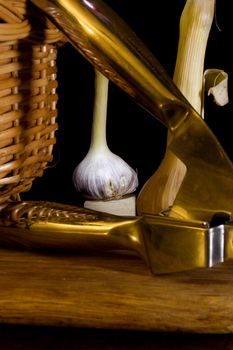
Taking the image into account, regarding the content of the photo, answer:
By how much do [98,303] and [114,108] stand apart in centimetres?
54

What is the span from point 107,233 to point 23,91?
0.15 meters

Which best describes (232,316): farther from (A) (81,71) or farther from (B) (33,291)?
(A) (81,71)

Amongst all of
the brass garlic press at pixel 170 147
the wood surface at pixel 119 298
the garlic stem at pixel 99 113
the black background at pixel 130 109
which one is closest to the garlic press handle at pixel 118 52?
the brass garlic press at pixel 170 147

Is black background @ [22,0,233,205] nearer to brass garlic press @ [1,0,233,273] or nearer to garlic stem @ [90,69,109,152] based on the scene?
garlic stem @ [90,69,109,152]

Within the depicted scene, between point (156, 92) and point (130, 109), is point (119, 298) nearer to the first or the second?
point (156, 92)

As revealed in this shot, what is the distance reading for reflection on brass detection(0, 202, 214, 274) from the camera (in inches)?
23.2

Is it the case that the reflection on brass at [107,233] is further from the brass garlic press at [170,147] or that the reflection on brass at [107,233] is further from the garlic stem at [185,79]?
the garlic stem at [185,79]

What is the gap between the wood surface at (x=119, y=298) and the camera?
548mm

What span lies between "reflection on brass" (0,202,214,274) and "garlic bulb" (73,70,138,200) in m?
0.19

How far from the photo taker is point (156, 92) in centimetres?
63

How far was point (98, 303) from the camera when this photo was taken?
0.56 meters

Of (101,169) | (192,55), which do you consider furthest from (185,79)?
(101,169)

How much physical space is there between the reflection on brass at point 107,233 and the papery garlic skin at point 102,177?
19 centimetres

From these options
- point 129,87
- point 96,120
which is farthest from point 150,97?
point 96,120
